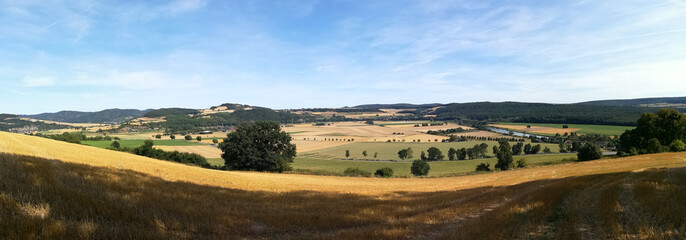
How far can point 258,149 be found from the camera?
174 feet

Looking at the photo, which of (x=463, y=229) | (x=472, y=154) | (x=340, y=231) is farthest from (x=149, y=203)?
(x=472, y=154)

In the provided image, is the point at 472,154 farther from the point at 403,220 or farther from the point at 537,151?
the point at 403,220

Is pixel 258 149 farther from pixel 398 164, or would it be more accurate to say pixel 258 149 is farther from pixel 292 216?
pixel 398 164

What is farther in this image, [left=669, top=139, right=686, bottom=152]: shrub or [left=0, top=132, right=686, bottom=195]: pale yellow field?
[left=669, top=139, right=686, bottom=152]: shrub

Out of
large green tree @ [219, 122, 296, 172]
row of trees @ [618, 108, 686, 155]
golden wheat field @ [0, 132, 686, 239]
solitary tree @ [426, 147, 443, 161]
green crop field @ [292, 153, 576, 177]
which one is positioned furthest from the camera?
solitary tree @ [426, 147, 443, 161]

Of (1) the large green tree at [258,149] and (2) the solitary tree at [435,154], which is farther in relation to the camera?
(2) the solitary tree at [435,154]

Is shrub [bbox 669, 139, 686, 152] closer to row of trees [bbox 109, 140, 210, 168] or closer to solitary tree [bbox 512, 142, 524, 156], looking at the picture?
solitary tree [bbox 512, 142, 524, 156]

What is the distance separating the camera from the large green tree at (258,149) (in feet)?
167

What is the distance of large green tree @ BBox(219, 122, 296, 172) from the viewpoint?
2002 inches

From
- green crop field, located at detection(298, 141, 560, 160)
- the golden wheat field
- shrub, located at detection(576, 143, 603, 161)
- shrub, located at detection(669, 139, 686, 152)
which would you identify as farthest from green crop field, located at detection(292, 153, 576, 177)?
the golden wheat field

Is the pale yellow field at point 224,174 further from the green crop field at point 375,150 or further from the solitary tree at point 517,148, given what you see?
the solitary tree at point 517,148

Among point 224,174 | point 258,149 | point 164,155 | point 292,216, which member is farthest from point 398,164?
point 292,216

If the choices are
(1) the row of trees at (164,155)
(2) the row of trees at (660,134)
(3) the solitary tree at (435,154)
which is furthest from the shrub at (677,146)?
(1) the row of trees at (164,155)

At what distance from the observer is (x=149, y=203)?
26.8 ft
